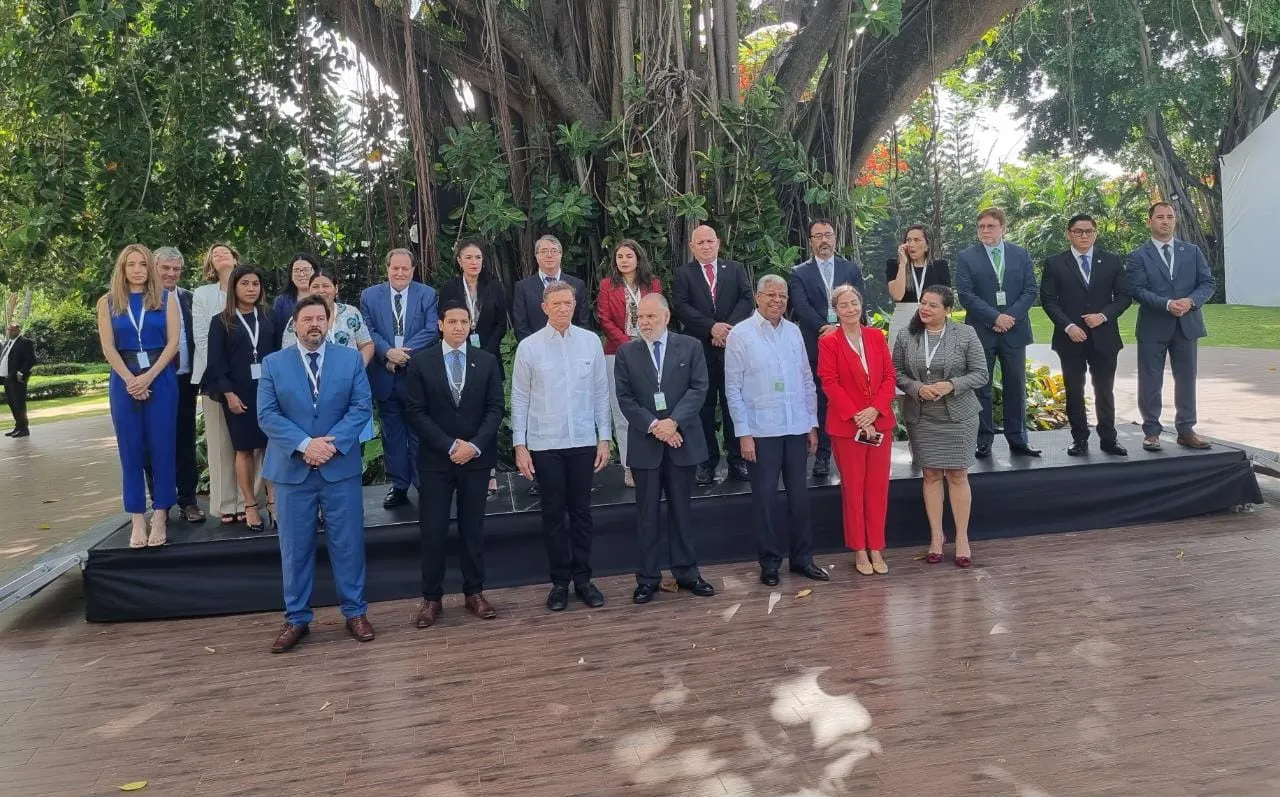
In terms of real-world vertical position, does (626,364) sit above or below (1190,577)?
above

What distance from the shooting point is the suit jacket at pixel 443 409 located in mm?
4348

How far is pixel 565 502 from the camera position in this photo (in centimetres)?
460

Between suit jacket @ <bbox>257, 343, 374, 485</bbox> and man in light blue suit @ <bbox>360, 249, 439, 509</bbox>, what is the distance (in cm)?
88

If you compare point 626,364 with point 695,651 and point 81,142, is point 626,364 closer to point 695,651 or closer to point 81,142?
point 695,651

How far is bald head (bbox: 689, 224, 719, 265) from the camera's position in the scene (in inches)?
206

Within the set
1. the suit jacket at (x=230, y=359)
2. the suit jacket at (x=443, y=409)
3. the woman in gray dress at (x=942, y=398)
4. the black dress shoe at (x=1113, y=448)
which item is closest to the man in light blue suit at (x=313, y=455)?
the suit jacket at (x=443, y=409)

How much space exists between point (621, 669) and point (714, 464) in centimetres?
204

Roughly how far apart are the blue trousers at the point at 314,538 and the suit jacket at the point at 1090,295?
3.81 meters

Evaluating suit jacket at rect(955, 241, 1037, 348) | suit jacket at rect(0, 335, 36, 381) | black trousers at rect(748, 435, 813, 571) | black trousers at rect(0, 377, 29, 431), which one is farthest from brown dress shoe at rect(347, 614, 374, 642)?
black trousers at rect(0, 377, 29, 431)

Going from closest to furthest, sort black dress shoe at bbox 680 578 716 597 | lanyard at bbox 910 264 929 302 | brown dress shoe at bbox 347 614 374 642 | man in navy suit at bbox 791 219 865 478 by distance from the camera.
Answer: brown dress shoe at bbox 347 614 374 642 → black dress shoe at bbox 680 578 716 597 → man in navy suit at bbox 791 219 865 478 → lanyard at bbox 910 264 929 302

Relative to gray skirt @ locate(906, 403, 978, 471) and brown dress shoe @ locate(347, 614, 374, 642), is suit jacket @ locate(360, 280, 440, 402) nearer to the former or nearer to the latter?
brown dress shoe @ locate(347, 614, 374, 642)

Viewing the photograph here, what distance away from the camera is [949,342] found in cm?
495

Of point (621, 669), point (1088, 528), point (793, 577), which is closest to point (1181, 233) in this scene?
point (1088, 528)

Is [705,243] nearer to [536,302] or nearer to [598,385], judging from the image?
[536,302]
